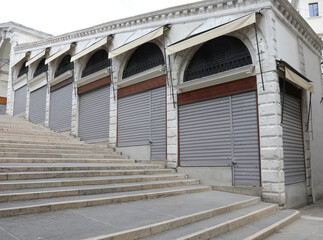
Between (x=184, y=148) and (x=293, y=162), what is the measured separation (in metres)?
3.63

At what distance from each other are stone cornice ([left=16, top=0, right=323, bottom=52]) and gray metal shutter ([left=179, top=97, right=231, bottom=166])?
3098mm

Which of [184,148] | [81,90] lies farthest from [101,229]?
[81,90]

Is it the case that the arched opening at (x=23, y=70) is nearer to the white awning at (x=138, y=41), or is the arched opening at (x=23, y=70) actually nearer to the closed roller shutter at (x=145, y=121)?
the white awning at (x=138, y=41)

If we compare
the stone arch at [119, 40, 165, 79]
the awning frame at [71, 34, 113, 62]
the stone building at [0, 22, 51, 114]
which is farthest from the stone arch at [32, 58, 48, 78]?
the stone arch at [119, 40, 165, 79]

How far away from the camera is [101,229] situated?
4.01m

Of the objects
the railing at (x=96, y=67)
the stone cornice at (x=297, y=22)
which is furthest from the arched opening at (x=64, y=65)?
the stone cornice at (x=297, y=22)

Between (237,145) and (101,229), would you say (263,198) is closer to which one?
(237,145)

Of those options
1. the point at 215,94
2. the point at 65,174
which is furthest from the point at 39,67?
the point at 65,174

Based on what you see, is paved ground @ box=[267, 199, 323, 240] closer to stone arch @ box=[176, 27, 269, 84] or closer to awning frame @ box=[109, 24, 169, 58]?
stone arch @ box=[176, 27, 269, 84]

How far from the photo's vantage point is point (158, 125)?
35.8 ft

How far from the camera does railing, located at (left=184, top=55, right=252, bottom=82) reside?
9277 millimetres

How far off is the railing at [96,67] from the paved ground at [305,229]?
10120 millimetres

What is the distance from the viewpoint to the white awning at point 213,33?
8.36 meters

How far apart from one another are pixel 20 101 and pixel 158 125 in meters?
12.7
